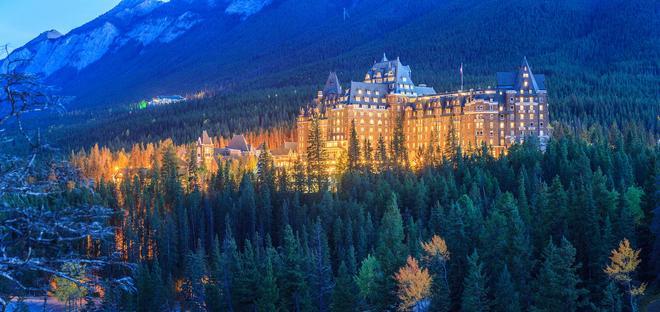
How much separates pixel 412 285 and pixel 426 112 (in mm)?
81489

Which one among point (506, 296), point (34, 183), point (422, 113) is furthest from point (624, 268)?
point (422, 113)

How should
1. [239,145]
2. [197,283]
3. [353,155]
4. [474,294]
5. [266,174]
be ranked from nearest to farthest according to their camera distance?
[474,294] → [197,283] → [266,174] → [353,155] → [239,145]

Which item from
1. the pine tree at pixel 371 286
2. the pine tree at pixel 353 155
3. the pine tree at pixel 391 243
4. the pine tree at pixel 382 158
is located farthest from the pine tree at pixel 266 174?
the pine tree at pixel 371 286

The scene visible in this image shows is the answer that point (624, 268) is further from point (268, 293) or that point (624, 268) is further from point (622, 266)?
point (268, 293)

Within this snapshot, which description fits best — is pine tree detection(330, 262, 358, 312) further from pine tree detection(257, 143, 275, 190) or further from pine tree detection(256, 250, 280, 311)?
pine tree detection(257, 143, 275, 190)

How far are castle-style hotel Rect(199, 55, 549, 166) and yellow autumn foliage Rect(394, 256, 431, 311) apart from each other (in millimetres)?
61545

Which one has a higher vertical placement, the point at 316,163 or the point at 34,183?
the point at 34,183

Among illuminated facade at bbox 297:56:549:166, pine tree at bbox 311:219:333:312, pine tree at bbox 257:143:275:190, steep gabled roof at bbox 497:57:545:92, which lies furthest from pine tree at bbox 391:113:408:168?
pine tree at bbox 311:219:333:312

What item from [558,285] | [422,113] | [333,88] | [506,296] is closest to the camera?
[558,285]

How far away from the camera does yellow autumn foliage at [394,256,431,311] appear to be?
202 ft

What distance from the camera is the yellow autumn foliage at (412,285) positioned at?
61.6 m

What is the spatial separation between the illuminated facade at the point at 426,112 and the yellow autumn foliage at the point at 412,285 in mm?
61545

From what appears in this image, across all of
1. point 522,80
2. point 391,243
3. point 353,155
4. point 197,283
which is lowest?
point 197,283

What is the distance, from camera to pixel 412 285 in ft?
202
